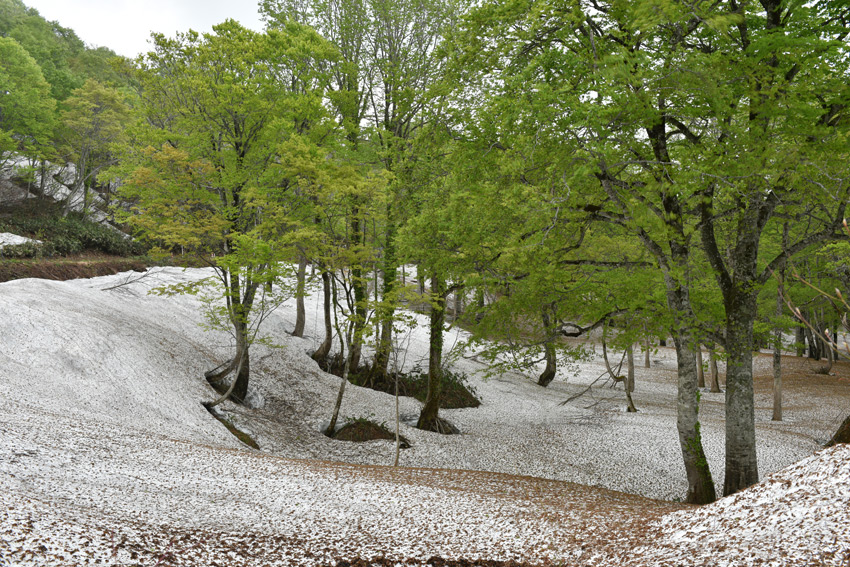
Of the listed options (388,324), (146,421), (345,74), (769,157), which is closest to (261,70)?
(345,74)

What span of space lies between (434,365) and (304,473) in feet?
22.2

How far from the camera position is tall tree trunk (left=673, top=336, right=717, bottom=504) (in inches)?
342

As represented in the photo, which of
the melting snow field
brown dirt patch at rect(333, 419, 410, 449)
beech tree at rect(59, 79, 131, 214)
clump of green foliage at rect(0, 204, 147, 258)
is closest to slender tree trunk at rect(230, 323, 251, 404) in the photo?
the melting snow field

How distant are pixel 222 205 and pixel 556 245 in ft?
28.7

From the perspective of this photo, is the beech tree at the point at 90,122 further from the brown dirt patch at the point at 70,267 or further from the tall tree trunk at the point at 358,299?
the tall tree trunk at the point at 358,299

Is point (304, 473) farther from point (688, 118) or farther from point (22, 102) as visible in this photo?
point (22, 102)

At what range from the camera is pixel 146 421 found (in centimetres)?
998

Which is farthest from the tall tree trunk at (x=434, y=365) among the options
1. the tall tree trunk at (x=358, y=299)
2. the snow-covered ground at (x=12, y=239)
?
the snow-covered ground at (x=12, y=239)

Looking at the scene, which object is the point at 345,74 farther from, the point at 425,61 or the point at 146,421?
the point at 146,421

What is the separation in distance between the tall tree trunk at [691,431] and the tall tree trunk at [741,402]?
364mm

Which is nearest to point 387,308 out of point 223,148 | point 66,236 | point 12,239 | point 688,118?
point 688,118

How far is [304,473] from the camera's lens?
24.6 feet

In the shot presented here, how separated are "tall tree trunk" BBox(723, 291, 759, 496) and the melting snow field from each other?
156cm

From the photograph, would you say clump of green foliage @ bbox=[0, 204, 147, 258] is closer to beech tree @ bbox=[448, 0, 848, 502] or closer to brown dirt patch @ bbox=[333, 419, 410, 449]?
brown dirt patch @ bbox=[333, 419, 410, 449]
